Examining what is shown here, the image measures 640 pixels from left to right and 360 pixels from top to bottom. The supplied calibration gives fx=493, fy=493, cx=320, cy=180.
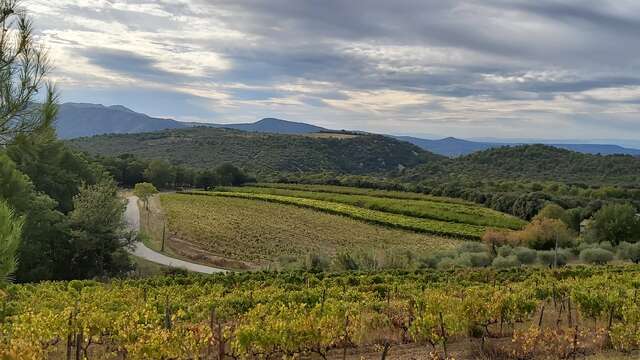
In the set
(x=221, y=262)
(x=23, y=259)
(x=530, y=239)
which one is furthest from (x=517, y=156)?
(x=23, y=259)

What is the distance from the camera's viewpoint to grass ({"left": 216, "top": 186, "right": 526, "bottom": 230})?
6900 centimetres

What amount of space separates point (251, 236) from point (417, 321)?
48920mm

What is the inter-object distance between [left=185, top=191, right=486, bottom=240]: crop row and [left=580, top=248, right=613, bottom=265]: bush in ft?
54.5

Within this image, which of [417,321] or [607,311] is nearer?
[417,321]

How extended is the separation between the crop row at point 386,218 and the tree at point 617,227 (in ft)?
42.8

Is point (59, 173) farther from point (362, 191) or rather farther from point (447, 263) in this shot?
point (362, 191)

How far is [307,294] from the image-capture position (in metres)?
18.3

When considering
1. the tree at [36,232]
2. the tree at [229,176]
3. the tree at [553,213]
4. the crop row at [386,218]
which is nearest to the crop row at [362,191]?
the tree at [229,176]

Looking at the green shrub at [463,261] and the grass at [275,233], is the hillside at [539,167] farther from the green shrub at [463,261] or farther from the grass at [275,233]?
the green shrub at [463,261]

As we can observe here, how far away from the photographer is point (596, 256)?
4375cm

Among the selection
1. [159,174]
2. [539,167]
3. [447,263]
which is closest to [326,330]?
[447,263]

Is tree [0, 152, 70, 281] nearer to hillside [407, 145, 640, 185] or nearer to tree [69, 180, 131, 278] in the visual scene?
tree [69, 180, 131, 278]

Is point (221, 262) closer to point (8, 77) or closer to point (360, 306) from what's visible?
point (360, 306)

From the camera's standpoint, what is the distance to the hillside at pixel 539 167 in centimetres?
14912
